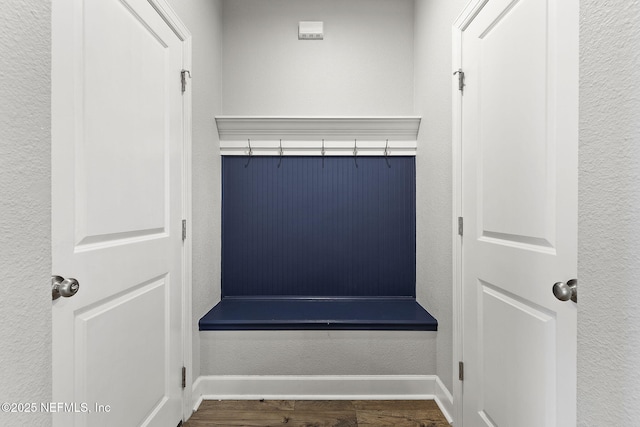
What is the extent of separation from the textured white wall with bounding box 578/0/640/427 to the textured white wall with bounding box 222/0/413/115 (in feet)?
6.03

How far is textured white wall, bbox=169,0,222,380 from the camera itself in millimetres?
1865

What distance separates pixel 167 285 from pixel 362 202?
139 cm

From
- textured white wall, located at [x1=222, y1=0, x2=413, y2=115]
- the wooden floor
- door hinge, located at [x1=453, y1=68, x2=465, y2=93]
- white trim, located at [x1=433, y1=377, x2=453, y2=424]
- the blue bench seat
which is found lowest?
the wooden floor

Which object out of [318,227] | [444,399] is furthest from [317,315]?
[444,399]

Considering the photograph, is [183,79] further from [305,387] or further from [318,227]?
[305,387]

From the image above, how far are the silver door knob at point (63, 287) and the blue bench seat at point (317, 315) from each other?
41.0 inches

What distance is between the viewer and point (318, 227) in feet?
7.91

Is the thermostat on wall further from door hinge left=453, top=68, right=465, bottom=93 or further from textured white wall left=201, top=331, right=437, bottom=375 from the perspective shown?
textured white wall left=201, top=331, right=437, bottom=375

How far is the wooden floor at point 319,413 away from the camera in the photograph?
1.72m

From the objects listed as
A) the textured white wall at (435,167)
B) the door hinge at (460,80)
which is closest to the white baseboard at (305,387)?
the textured white wall at (435,167)

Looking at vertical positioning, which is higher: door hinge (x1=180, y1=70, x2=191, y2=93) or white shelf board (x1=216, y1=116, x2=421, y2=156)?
door hinge (x1=180, y1=70, x2=191, y2=93)

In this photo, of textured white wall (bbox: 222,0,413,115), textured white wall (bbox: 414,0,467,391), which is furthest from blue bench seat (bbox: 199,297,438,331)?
textured white wall (bbox: 222,0,413,115)

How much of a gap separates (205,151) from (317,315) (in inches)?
47.5

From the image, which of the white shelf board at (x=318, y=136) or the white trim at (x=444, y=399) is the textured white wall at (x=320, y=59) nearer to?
the white shelf board at (x=318, y=136)
